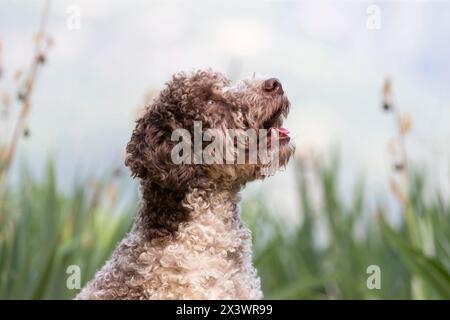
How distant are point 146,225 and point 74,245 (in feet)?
6.71

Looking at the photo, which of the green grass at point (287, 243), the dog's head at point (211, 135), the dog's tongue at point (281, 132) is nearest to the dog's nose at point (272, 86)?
the dog's head at point (211, 135)

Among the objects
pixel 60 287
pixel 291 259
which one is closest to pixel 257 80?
pixel 60 287

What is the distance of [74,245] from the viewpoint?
4.89 meters

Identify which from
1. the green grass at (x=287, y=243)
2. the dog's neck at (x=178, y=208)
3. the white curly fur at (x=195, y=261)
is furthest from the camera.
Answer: the green grass at (x=287, y=243)

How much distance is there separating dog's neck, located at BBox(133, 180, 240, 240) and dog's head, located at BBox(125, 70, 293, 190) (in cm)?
4

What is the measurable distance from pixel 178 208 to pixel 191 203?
50 mm

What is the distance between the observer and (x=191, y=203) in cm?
292

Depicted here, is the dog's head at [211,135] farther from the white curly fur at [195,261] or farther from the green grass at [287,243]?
the green grass at [287,243]

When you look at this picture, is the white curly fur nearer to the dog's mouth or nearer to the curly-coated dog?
the curly-coated dog

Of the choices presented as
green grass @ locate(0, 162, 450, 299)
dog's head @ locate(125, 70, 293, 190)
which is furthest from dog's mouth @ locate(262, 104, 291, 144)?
green grass @ locate(0, 162, 450, 299)

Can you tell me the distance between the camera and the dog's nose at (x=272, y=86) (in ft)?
9.68

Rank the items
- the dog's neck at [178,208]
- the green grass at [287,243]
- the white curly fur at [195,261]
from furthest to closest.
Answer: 1. the green grass at [287,243]
2. the dog's neck at [178,208]
3. the white curly fur at [195,261]

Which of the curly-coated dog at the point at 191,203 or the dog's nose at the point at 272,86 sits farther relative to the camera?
the dog's nose at the point at 272,86
